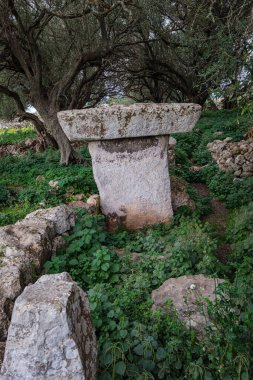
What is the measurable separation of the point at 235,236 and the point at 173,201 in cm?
138

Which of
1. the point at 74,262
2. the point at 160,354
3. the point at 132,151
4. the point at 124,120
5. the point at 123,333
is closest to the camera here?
the point at 160,354

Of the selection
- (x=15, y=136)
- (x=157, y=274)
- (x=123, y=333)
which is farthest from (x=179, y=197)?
(x=15, y=136)

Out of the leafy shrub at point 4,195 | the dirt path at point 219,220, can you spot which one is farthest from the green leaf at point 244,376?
the leafy shrub at point 4,195

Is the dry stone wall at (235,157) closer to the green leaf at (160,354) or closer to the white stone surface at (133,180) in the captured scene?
the white stone surface at (133,180)

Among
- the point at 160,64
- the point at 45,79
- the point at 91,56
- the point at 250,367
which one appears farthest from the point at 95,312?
the point at 160,64

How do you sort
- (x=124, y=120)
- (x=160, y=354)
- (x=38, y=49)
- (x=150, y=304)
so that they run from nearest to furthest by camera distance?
(x=160, y=354) → (x=150, y=304) → (x=124, y=120) → (x=38, y=49)

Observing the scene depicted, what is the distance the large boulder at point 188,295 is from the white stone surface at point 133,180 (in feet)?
6.81

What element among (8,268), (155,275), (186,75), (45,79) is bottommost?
(155,275)

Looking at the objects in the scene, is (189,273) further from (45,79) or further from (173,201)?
(45,79)

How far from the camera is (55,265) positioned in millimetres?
3857

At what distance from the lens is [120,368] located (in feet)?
7.36

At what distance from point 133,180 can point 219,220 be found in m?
1.81

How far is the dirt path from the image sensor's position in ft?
16.2

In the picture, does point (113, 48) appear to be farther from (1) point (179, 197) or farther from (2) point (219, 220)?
(2) point (219, 220)
